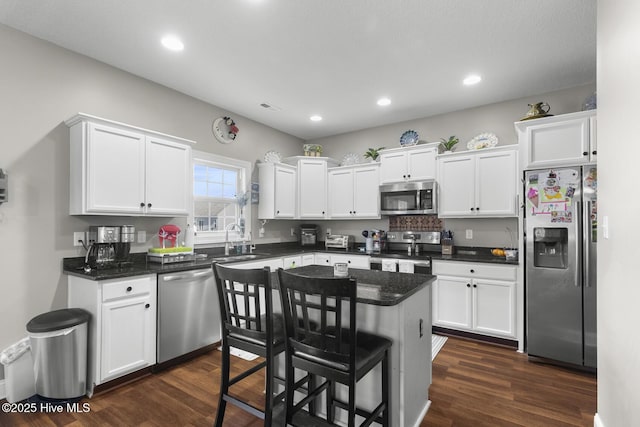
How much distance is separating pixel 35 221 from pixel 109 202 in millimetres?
556

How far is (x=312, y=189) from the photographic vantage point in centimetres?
505

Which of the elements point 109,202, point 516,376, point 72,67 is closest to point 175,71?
point 72,67

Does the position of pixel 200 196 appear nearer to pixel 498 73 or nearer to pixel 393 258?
pixel 393 258

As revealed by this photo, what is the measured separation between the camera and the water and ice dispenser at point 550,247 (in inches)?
115

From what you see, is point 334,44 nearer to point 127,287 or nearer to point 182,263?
point 182,263

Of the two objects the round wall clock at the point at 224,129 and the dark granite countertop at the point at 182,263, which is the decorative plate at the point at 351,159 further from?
the round wall clock at the point at 224,129

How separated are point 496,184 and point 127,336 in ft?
13.5

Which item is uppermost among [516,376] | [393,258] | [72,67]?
[72,67]

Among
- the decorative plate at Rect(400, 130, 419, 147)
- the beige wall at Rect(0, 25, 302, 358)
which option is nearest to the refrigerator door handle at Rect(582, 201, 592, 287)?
the decorative plate at Rect(400, 130, 419, 147)

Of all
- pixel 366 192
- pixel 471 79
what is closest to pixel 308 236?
pixel 366 192

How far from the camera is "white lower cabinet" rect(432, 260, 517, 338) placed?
3.30m

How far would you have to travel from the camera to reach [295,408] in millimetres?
1612

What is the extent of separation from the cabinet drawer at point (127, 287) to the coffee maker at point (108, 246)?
0.39 metres

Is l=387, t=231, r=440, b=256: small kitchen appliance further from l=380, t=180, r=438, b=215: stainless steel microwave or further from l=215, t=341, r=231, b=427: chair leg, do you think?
l=215, t=341, r=231, b=427: chair leg
